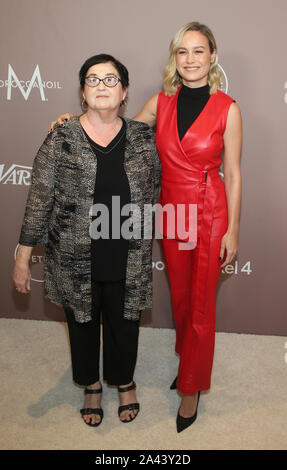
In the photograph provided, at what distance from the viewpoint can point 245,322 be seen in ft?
9.23

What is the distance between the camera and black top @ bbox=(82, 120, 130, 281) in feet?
5.64

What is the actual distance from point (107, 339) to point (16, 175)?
1244mm

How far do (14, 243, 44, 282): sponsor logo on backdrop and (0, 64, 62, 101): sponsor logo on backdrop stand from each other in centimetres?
97

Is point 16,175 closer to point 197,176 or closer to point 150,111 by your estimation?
point 150,111

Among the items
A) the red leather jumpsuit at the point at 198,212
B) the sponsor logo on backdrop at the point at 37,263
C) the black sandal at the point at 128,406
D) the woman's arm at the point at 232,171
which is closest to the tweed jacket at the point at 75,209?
the red leather jumpsuit at the point at 198,212

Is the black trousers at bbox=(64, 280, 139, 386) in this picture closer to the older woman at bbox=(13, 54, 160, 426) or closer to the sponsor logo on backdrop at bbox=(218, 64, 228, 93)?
the older woman at bbox=(13, 54, 160, 426)

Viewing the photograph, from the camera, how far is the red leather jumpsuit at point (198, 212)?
1.79m

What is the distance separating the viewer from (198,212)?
189 cm

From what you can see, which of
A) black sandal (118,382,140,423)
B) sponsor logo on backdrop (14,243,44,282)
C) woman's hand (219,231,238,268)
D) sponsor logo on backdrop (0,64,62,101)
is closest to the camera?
woman's hand (219,231,238,268)

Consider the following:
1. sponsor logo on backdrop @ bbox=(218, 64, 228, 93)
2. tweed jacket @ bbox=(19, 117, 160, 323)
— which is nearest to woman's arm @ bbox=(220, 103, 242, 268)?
tweed jacket @ bbox=(19, 117, 160, 323)

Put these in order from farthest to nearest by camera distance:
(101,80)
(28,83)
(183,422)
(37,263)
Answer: (37,263) < (28,83) < (183,422) < (101,80)

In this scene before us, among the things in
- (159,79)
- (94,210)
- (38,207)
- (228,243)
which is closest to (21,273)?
(38,207)
